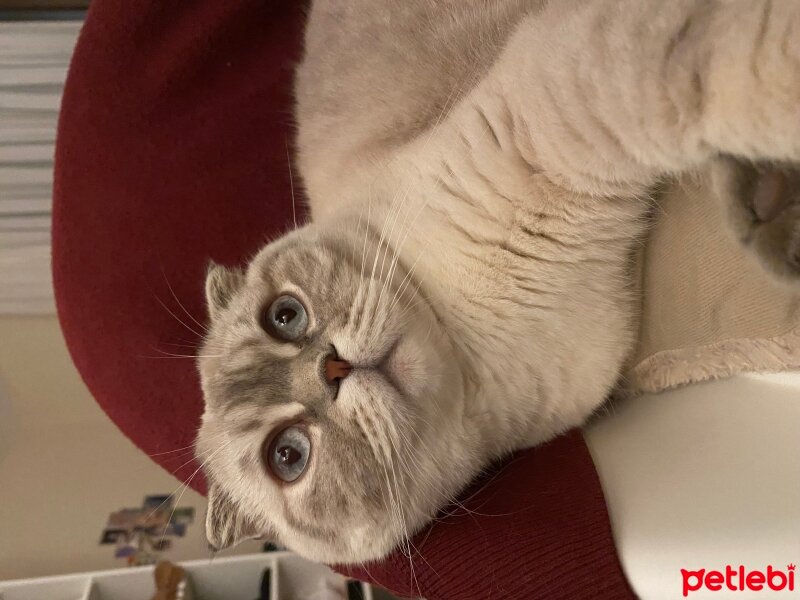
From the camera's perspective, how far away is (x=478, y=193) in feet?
3.76

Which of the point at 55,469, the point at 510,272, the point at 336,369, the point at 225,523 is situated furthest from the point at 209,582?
the point at 510,272

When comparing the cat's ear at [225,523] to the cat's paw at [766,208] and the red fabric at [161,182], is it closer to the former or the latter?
the red fabric at [161,182]

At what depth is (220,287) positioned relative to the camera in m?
1.39

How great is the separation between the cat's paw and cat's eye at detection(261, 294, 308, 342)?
2.40ft

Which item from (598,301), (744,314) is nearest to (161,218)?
(598,301)

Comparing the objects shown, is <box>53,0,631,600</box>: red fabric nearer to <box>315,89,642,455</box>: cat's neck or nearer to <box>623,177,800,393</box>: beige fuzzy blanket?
<box>315,89,642,455</box>: cat's neck

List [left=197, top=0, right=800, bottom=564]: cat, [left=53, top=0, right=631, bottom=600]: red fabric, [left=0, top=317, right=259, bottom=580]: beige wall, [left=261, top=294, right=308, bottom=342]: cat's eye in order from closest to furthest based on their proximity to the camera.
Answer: [left=197, top=0, right=800, bottom=564]: cat, [left=261, top=294, right=308, bottom=342]: cat's eye, [left=53, top=0, right=631, bottom=600]: red fabric, [left=0, top=317, right=259, bottom=580]: beige wall

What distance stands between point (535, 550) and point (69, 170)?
1.53 meters

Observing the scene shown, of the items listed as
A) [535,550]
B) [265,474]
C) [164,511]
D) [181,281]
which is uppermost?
[181,281]

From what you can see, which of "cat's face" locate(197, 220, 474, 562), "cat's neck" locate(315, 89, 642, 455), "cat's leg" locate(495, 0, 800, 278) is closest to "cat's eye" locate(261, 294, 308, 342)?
"cat's face" locate(197, 220, 474, 562)

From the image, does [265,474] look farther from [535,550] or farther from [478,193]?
[478,193]

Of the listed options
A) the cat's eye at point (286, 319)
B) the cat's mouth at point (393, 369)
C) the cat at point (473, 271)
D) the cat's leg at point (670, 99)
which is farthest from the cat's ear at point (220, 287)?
the cat's leg at point (670, 99)

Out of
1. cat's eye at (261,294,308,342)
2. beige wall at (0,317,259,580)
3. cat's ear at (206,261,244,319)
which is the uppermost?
cat's ear at (206,261,244,319)

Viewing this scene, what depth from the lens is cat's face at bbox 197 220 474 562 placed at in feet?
3.54
